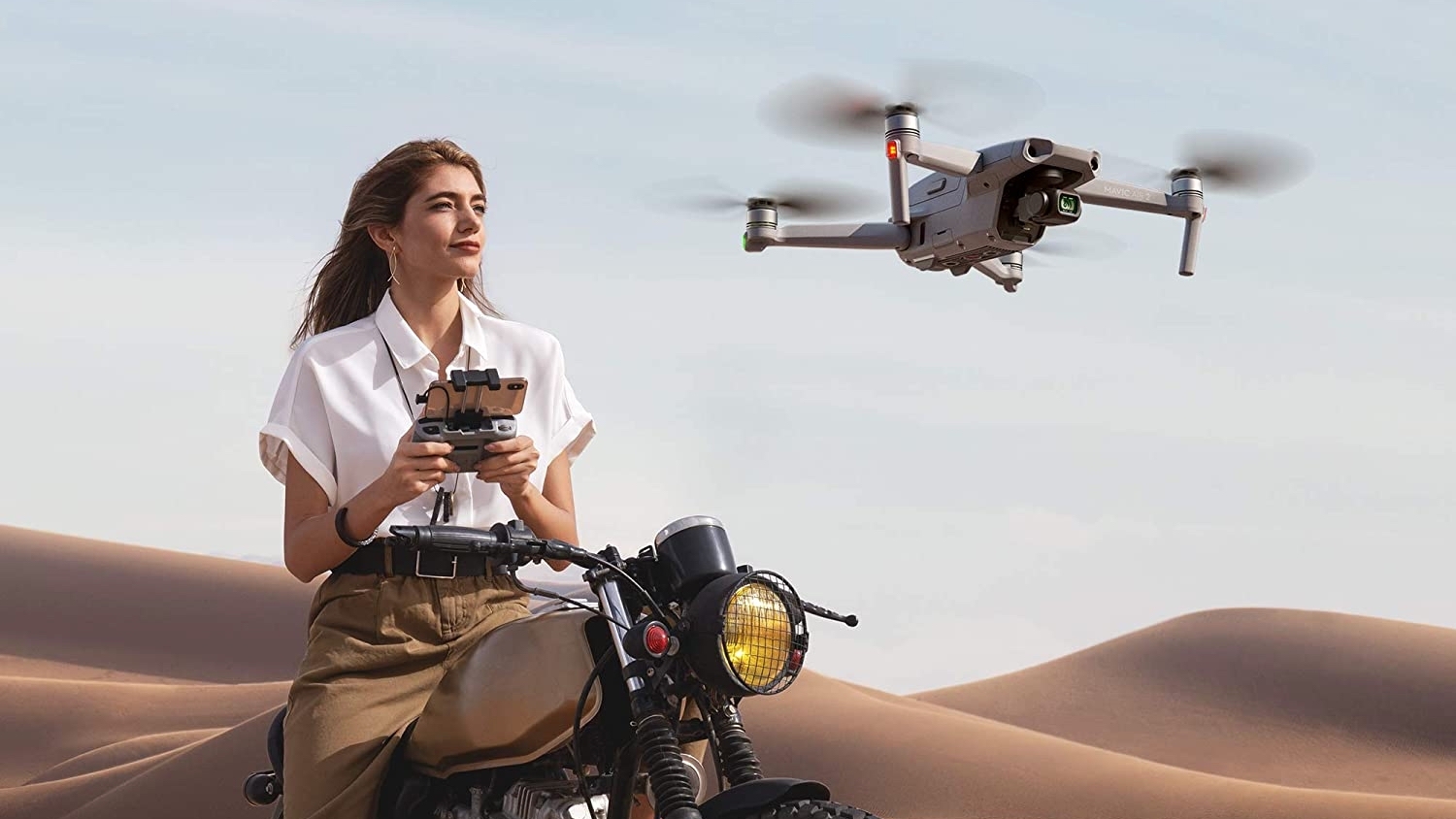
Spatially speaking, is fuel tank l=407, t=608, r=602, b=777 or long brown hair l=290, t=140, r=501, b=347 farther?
long brown hair l=290, t=140, r=501, b=347

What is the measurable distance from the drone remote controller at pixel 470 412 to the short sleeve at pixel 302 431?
1.95ft

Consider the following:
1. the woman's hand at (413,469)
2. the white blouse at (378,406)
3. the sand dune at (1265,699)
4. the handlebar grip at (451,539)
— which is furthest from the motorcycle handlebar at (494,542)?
the sand dune at (1265,699)

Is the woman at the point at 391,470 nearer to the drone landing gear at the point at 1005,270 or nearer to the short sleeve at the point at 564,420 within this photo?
the short sleeve at the point at 564,420

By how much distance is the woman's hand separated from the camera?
315 centimetres

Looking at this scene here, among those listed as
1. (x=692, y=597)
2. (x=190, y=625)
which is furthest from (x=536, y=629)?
(x=190, y=625)

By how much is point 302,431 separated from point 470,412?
72 cm

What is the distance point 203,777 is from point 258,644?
Answer: 20.7 metres

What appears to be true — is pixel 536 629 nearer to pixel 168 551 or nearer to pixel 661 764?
pixel 661 764

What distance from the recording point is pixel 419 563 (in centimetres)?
354

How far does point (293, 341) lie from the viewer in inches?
175

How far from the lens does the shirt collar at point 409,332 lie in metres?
3.84

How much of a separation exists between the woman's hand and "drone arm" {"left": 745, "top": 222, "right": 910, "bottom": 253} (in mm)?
8688

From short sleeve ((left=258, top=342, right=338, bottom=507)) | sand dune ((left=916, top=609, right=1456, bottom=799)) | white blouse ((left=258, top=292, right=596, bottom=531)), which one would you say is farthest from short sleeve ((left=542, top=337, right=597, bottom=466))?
sand dune ((left=916, top=609, right=1456, bottom=799))

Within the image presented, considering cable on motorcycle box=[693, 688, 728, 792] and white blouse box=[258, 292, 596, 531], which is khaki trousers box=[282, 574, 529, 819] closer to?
white blouse box=[258, 292, 596, 531]
